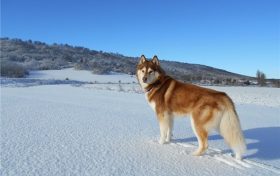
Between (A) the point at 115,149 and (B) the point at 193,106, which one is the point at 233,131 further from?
(A) the point at 115,149

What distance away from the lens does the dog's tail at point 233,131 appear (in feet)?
18.0

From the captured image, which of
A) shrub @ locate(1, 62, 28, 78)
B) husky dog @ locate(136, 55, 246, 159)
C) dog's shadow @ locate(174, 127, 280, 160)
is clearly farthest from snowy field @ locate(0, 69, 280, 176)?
shrub @ locate(1, 62, 28, 78)

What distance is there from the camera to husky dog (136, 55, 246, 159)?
18.1 feet

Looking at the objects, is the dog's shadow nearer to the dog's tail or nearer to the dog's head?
the dog's tail

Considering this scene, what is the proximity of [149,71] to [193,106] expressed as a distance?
137cm

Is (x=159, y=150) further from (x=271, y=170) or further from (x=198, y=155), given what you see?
(x=271, y=170)

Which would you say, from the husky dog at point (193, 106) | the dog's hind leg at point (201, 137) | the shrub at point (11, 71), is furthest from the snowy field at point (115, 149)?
the shrub at point (11, 71)

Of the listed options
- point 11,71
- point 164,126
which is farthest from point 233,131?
point 11,71

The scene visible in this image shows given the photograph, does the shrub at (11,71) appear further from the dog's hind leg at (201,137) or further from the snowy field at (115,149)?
the dog's hind leg at (201,137)

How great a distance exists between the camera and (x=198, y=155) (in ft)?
18.8

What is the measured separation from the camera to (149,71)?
22.3 ft

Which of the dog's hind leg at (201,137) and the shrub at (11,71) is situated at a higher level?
the shrub at (11,71)

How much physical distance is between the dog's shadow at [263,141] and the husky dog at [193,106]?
25.9 inches

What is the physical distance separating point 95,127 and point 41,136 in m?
1.53
